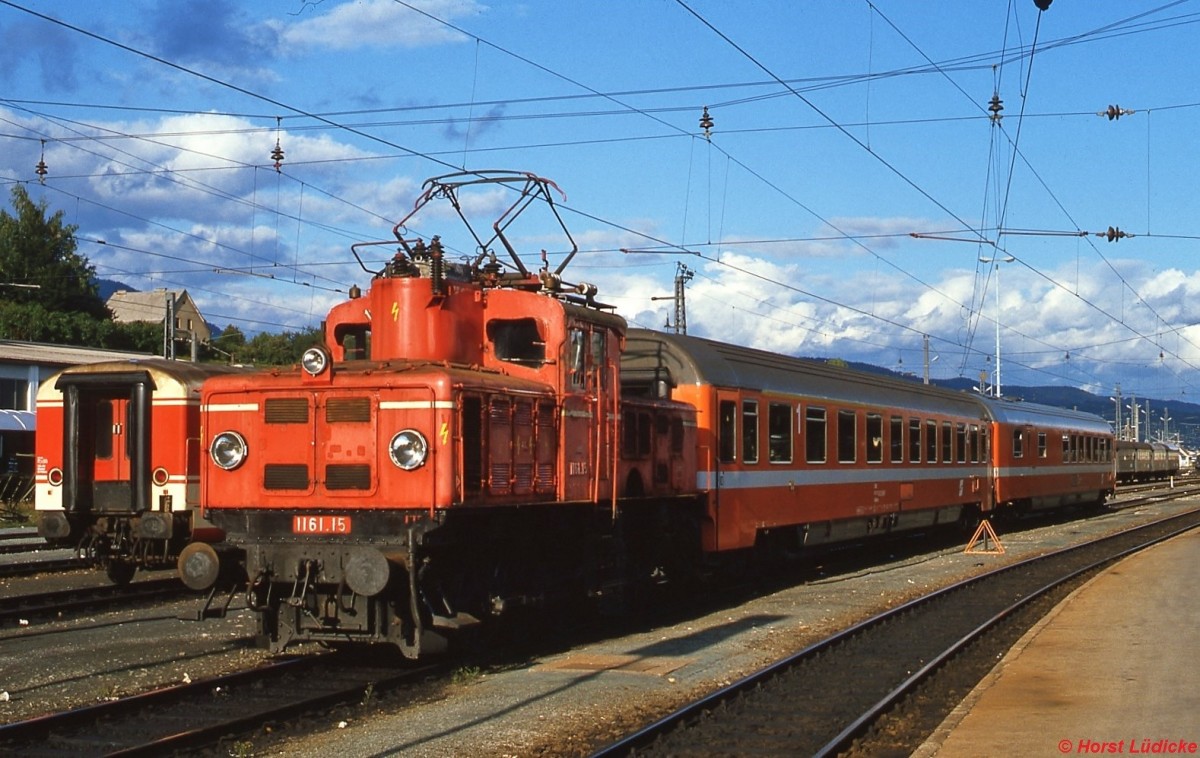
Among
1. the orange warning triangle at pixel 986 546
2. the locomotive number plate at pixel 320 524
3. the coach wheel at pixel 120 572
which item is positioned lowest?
the orange warning triangle at pixel 986 546

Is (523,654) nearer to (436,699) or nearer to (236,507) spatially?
(436,699)

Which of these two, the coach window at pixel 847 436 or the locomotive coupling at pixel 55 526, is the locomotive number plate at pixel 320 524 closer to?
the locomotive coupling at pixel 55 526

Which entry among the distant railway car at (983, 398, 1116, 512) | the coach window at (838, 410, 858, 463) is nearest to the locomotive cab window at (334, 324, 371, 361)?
the coach window at (838, 410, 858, 463)

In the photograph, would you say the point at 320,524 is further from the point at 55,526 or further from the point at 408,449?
the point at 55,526

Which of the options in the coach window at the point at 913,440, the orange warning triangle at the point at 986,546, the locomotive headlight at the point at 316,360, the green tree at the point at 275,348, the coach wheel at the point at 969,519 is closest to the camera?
the locomotive headlight at the point at 316,360

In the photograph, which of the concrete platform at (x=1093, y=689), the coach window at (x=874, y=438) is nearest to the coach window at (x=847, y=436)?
the coach window at (x=874, y=438)

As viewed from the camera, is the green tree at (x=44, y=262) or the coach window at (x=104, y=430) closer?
the coach window at (x=104, y=430)

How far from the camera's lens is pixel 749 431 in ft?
64.2

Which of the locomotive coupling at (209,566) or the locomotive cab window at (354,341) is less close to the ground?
the locomotive cab window at (354,341)

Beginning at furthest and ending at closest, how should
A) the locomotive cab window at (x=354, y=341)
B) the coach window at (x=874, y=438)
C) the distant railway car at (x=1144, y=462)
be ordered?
the distant railway car at (x=1144, y=462)
the coach window at (x=874, y=438)
the locomotive cab window at (x=354, y=341)

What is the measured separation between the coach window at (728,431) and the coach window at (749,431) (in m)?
0.32

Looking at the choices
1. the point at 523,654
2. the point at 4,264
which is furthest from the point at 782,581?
the point at 4,264

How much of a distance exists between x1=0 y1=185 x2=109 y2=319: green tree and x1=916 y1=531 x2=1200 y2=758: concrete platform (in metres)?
86.7

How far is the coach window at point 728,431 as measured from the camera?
728 inches
